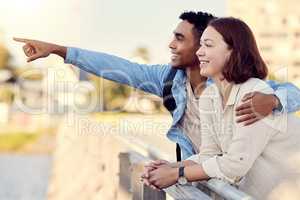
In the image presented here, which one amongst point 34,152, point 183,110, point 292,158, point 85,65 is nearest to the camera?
point 292,158

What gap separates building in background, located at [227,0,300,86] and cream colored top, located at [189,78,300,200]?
9528cm

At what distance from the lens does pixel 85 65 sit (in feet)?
14.1

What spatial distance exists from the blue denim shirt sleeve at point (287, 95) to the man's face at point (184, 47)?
20.0 inches

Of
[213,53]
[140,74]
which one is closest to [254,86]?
[213,53]

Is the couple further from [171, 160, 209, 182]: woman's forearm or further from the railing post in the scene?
the railing post

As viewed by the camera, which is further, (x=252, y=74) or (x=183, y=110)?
(x=183, y=110)

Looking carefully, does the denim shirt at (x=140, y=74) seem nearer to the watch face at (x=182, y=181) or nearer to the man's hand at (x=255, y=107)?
the watch face at (x=182, y=181)

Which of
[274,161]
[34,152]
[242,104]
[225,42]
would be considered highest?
[225,42]

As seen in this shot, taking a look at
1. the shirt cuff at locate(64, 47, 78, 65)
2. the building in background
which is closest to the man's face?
the shirt cuff at locate(64, 47, 78, 65)

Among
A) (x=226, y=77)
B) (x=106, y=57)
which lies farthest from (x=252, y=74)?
(x=106, y=57)

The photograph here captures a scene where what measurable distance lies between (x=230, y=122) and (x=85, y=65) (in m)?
1.12

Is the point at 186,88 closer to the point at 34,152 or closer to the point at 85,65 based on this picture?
the point at 85,65

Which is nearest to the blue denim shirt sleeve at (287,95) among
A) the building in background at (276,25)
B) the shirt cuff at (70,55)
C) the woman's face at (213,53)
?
the woman's face at (213,53)

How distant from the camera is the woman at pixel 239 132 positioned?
3283mm
